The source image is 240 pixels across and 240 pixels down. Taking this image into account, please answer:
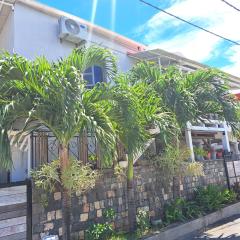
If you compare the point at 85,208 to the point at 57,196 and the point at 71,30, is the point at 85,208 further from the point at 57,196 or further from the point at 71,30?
the point at 71,30

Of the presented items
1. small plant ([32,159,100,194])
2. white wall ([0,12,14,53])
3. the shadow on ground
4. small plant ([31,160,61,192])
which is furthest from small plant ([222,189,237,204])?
white wall ([0,12,14,53])

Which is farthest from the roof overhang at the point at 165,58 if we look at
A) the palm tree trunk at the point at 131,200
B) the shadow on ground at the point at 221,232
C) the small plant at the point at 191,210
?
the shadow on ground at the point at 221,232

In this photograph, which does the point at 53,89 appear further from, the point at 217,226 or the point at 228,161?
the point at 228,161

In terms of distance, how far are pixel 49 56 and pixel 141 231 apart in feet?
21.2

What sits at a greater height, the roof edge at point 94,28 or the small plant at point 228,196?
the roof edge at point 94,28

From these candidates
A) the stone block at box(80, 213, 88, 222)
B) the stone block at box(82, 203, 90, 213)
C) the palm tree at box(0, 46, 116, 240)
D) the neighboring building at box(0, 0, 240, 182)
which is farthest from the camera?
the neighboring building at box(0, 0, 240, 182)

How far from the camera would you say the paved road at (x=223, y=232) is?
27.9 ft

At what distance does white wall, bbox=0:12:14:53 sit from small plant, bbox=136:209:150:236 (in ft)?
20.7

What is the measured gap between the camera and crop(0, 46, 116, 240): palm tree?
561 cm

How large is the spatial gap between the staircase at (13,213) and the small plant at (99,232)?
1490 mm

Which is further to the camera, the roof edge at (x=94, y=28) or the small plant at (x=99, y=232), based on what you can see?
the roof edge at (x=94, y=28)

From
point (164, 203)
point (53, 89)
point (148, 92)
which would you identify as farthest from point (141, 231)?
point (53, 89)

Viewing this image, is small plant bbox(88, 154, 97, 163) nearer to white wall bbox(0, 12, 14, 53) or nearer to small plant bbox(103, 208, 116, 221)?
small plant bbox(103, 208, 116, 221)

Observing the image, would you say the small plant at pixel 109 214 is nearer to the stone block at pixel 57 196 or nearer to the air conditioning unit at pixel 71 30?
the stone block at pixel 57 196
